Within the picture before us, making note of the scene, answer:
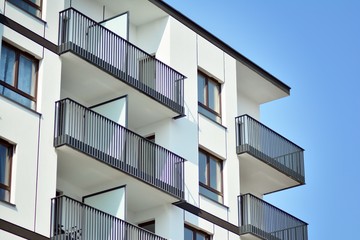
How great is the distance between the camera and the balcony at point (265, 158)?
45.8m

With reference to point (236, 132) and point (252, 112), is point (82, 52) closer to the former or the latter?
point (236, 132)

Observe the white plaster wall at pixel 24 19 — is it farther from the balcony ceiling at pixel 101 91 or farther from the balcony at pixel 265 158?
the balcony at pixel 265 158

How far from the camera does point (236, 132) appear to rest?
150ft

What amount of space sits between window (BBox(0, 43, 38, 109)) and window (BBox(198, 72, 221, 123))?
9.49 metres

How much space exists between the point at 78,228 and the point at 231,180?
33.8 ft

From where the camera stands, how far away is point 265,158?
46.2m

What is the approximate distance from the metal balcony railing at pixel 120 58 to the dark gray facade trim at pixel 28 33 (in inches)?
14.0

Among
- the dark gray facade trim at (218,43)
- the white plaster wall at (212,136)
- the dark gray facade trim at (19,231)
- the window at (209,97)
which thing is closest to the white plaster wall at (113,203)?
the dark gray facade trim at (19,231)

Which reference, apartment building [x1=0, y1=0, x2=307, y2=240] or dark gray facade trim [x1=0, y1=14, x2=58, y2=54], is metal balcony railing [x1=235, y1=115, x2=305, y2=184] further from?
dark gray facade trim [x1=0, y1=14, x2=58, y2=54]

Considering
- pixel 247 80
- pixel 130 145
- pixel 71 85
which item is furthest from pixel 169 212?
pixel 247 80

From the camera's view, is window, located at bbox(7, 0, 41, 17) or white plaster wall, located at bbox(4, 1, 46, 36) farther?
window, located at bbox(7, 0, 41, 17)

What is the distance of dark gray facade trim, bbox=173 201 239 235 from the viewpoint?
41469mm

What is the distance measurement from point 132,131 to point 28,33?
5.59 m

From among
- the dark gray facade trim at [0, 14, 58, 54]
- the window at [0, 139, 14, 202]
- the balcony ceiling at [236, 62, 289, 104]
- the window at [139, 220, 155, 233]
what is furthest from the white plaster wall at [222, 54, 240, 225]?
the window at [0, 139, 14, 202]
